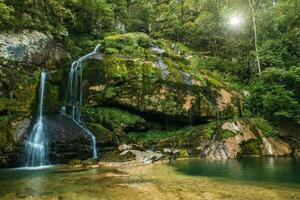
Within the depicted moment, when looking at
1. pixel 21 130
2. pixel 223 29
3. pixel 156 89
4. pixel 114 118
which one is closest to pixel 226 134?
pixel 156 89

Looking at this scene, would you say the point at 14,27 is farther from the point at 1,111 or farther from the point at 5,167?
the point at 5,167

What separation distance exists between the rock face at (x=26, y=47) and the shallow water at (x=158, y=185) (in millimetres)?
9659

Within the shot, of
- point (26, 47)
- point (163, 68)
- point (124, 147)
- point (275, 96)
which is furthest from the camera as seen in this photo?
point (275, 96)

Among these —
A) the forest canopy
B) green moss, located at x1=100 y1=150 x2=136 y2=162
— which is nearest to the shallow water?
green moss, located at x1=100 y1=150 x2=136 y2=162

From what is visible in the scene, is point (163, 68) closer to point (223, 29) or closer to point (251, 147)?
point (251, 147)

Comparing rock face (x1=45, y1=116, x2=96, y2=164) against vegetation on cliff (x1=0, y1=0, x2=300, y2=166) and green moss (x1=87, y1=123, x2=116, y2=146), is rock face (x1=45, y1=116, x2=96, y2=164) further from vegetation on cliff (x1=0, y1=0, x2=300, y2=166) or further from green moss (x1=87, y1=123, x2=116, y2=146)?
vegetation on cliff (x1=0, y1=0, x2=300, y2=166)

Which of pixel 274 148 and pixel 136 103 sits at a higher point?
pixel 136 103

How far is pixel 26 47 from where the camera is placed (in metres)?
19.3

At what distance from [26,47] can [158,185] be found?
561 inches

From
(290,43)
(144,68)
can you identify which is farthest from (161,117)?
(290,43)

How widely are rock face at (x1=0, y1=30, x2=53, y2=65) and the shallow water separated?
9659 mm

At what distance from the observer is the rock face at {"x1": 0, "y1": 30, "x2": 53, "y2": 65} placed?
60.9ft

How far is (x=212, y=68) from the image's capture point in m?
26.7

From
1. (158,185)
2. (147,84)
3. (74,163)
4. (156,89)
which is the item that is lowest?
(158,185)
